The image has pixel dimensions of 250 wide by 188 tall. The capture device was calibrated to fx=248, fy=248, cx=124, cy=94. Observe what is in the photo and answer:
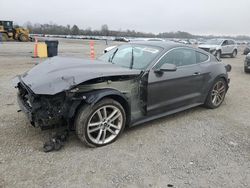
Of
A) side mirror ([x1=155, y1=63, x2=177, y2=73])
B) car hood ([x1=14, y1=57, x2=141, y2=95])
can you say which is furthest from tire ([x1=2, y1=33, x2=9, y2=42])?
side mirror ([x1=155, y1=63, x2=177, y2=73])

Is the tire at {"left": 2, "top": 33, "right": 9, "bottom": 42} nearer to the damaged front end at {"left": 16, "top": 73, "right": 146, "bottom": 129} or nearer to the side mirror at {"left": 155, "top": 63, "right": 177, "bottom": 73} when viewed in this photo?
the damaged front end at {"left": 16, "top": 73, "right": 146, "bottom": 129}

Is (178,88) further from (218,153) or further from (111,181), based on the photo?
(111,181)

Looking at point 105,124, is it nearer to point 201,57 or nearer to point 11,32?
point 201,57

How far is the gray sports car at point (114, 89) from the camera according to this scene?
3.43m

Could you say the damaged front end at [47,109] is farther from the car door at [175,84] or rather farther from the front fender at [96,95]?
the car door at [175,84]

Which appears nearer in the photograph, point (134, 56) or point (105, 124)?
point (105, 124)

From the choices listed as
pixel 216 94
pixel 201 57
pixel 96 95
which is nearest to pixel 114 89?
pixel 96 95

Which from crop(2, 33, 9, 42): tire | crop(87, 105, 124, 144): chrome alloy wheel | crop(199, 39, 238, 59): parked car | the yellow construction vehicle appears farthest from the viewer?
the yellow construction vehicle

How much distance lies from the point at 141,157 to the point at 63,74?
1.64 m

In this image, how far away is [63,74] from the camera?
361cm

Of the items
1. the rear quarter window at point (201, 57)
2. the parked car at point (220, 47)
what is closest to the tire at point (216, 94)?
the rear quarter window at point (201, 57)

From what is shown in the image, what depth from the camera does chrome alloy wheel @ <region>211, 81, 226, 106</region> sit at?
5.69m

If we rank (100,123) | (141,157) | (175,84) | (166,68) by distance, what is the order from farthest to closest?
(175,84), (166,68), (100,123), (141,157)

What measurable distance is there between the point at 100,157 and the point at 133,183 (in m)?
0.71
